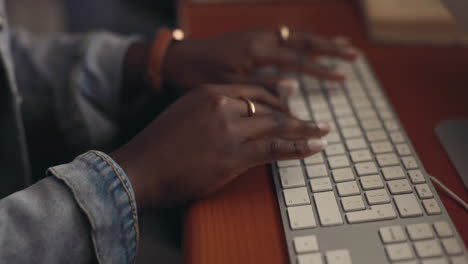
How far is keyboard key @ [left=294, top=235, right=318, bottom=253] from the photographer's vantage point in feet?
1.39

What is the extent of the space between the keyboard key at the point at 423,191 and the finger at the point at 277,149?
0.37ft

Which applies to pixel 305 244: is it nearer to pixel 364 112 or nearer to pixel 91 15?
pixel 364 112

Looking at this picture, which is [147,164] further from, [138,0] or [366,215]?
[138,0]

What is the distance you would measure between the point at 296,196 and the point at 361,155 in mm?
107

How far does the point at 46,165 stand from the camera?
2.69 feet

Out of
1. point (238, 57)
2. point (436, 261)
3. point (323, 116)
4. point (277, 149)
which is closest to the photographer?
point (436, 261)

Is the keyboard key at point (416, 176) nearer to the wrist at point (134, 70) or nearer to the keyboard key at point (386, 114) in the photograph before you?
the keyboard key at point (386, 114)

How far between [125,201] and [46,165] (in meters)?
0.43

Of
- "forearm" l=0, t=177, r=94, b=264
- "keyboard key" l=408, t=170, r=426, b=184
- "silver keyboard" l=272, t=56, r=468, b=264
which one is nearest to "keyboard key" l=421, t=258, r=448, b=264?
"silver keyboard" l=272, t=56, r=468, b=264

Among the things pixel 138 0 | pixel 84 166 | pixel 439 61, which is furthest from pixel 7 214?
pixel 138 0

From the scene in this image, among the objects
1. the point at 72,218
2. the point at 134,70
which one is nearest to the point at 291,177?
the point at 72,218

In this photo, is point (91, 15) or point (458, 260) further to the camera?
point (91, 15)

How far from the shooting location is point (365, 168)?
0.51 metres

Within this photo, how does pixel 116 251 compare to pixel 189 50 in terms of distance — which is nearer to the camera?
pixel 116 251
